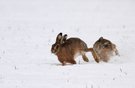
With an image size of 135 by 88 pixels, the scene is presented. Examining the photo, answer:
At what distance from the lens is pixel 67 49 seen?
11.7 meters

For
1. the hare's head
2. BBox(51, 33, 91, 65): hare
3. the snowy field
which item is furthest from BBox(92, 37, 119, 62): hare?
the hare's head

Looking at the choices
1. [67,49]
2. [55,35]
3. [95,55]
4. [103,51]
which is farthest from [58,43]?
[55,35]

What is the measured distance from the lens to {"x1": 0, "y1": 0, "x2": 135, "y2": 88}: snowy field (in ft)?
32.2

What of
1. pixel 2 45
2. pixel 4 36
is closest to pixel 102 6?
pixel 4 36

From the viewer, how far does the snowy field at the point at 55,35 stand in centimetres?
981

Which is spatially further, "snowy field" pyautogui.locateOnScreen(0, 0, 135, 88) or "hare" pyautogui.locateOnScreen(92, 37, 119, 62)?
"hare" pyautogui.locateOnScreen(92, 37, 119, 62)

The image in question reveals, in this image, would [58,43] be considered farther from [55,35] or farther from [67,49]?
[55,35]

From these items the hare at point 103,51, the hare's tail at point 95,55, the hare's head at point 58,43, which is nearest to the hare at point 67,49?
the hare's head at point 58,43

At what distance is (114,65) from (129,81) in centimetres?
144

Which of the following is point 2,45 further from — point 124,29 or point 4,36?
point 124,29

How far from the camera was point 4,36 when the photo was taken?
16297 mm

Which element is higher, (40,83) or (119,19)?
(119,19)

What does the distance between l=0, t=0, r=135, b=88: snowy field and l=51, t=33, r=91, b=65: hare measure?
0.71ft

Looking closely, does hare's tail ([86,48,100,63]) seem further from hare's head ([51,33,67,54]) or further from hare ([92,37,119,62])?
hare's head ([51,33,67,54])
